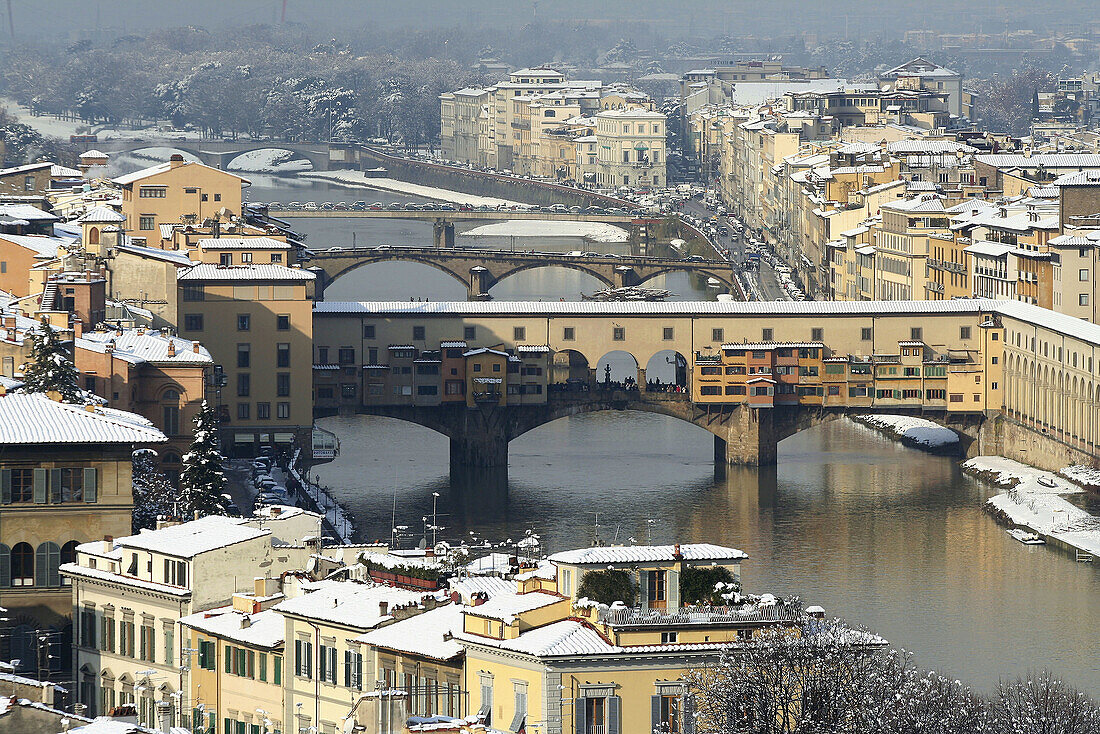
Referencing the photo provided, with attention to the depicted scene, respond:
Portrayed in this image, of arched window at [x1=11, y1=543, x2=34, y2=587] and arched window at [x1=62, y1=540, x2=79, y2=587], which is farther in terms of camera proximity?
arched window at [x1=62, y1=540, x2=79, y2=587]

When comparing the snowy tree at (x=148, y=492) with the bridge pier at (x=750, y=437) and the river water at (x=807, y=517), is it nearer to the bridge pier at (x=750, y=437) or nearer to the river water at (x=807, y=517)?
the river water at (x=807, y=517)

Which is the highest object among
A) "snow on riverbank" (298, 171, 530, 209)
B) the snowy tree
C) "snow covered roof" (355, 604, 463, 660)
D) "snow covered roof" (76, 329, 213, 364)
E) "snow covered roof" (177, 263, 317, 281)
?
"snow covered roof" (177, 263, 317, 281)

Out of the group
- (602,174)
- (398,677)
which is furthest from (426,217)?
(398,677)

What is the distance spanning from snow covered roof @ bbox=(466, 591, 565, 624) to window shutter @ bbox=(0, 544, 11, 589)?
8.07 meters

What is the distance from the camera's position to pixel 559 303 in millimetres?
65062

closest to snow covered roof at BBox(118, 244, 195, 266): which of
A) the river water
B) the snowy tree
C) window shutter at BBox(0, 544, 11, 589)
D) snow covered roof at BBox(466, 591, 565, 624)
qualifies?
the river water

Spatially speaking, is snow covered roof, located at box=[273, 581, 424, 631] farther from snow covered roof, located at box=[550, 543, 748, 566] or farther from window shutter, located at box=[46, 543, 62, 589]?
window shutter, located at box=[46, 543, 62, 589]

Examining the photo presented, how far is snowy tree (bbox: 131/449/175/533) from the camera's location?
37875 millimetres

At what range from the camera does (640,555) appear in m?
27.8

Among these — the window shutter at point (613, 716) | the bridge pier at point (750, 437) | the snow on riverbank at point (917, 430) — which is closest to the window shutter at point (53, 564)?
the window shutter at point (613, 716)

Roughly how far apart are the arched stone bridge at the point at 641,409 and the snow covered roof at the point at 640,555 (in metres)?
32.2

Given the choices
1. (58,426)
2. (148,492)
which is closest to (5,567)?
(58,426)

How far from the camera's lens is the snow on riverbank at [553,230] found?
11881cm

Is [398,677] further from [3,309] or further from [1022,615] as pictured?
[3,309]
